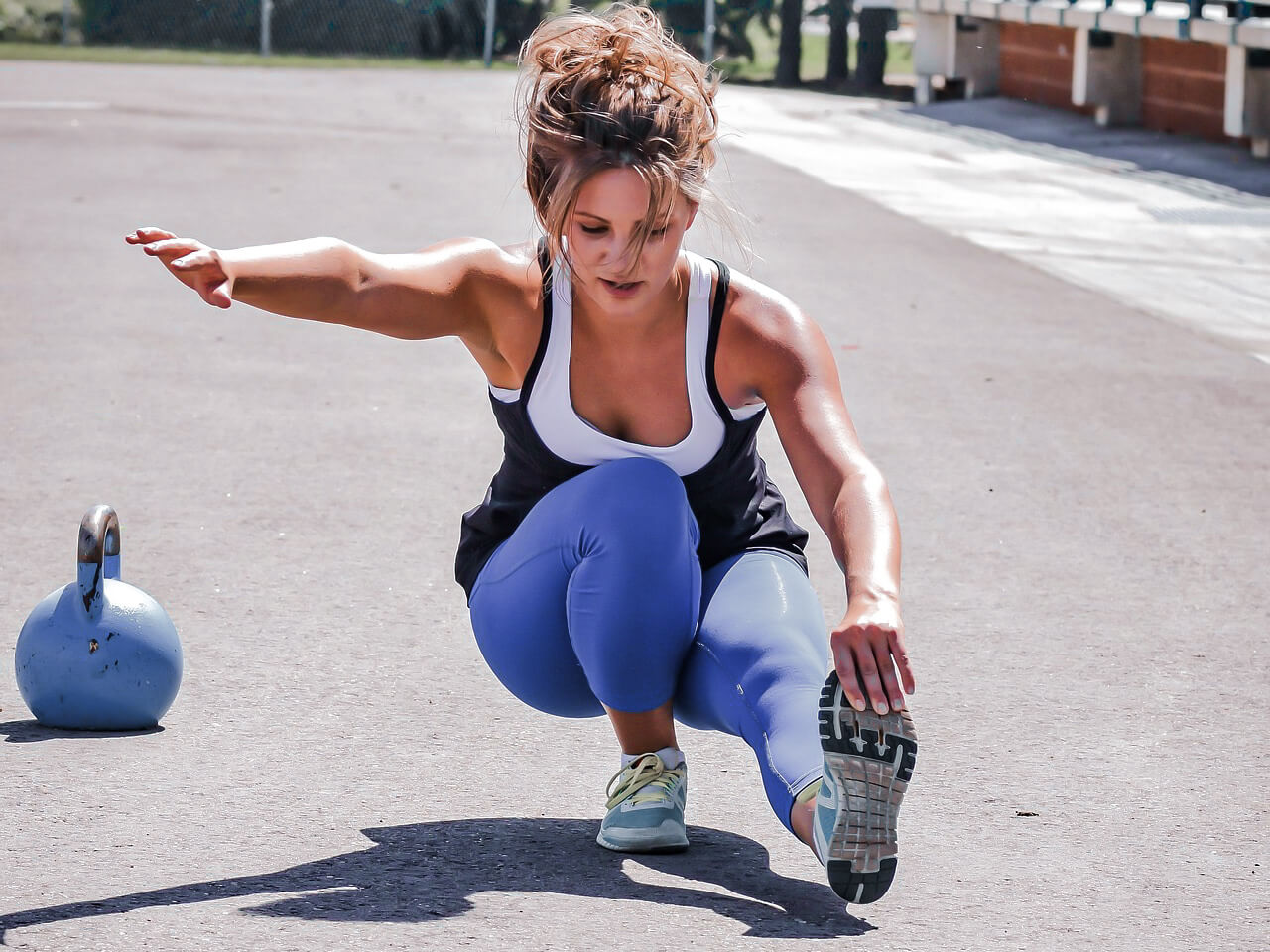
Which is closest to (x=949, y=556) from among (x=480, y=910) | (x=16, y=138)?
(x=480, y=910)

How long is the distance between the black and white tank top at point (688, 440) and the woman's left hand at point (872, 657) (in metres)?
0.70

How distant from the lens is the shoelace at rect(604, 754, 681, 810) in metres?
3.21

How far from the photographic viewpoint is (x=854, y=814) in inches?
105

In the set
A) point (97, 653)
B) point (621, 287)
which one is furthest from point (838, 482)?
point (97, 653)

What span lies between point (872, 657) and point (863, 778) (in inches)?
8.1

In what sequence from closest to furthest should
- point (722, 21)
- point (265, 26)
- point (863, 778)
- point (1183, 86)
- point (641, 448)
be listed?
1. point (863, 778)
2. point (641, 448)
3. point (1183, 86)
4. point (265, 26)
5. point (722, 21)

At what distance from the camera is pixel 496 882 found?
307cm

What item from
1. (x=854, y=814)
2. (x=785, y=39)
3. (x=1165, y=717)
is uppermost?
(x=785, y=39)

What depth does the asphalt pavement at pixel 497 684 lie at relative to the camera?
3.00m

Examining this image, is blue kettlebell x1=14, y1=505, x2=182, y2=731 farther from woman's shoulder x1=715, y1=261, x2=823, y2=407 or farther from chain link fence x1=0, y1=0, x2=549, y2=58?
chain link fence x1=0, y1=0, x2=549, y2=58

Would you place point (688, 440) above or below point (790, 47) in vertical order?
below

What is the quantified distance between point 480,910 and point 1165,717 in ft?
5.91

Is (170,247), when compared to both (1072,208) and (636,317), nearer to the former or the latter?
(636,317)

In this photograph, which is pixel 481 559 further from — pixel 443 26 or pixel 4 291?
pixel 443 26
